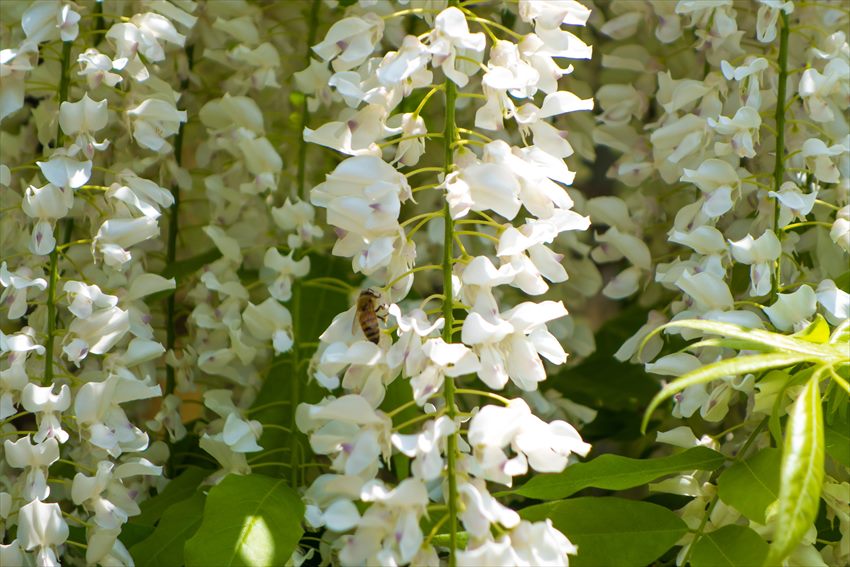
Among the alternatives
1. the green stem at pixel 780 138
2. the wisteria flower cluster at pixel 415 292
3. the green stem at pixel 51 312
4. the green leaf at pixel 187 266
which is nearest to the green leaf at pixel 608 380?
the wisteria flower cluster at pixel 415 292

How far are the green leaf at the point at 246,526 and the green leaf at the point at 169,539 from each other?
0.05 metres

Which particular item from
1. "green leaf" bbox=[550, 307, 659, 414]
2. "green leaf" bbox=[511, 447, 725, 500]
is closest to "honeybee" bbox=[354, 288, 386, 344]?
"green leaf" bbox=[511, 447, 725, 500]

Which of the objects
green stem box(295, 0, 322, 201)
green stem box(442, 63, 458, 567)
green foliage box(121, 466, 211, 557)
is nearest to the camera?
green stem box(442, 63, 458, 567)

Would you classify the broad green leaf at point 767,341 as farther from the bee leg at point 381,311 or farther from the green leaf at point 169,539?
the green leaf at point 169,539

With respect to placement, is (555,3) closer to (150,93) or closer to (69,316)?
(150,93)

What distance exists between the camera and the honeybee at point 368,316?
0.73 meters

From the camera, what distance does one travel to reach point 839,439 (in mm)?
759

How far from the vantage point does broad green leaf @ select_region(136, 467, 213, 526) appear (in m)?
0.93

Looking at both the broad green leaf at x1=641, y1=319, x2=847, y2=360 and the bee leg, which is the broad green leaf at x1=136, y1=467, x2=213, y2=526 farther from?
the broad green leaf at x1=641, y1=319, x2=847, y2=360

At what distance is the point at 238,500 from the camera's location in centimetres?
83

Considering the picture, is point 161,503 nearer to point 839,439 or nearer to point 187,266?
point 187,266

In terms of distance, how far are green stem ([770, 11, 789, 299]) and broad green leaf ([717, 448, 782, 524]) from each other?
13 cm

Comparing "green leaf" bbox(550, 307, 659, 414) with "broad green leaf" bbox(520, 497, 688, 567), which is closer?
"broad green leaf" bbox(520, 497, 688, 567)

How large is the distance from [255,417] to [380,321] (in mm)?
247
